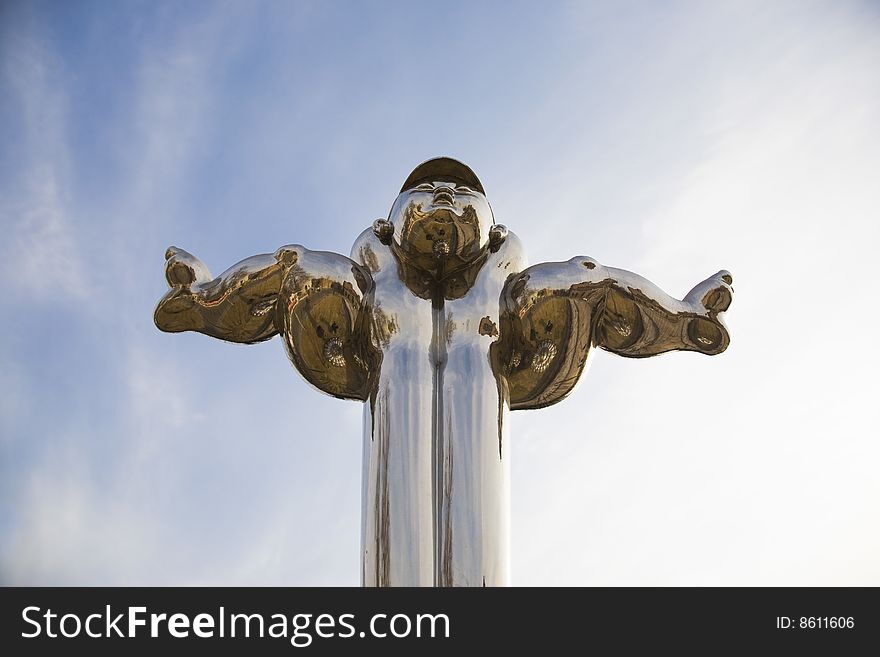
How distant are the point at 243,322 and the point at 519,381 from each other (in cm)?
76

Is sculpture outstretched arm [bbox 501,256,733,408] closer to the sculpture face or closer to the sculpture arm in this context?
the sculpture arm

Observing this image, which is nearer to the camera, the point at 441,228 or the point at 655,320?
the point at 441,228

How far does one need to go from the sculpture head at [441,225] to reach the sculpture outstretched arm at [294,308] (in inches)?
6.2

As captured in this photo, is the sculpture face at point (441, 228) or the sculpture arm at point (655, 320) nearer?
the sculpture face at point (441, 228)

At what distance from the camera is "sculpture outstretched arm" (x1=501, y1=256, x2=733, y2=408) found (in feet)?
11.0

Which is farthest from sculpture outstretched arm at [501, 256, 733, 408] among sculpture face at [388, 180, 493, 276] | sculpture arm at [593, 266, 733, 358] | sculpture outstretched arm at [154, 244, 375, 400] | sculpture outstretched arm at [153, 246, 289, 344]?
sculpture outstretched arm at [153, 246, 289, 344]

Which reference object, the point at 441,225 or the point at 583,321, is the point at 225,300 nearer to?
the point at 441,225

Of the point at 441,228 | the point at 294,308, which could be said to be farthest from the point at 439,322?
the point at 294,308

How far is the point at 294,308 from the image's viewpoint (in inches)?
130

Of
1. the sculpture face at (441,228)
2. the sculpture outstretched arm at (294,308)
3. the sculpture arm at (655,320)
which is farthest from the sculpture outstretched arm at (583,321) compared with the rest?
the sculpture outstretched arm at (294,308)

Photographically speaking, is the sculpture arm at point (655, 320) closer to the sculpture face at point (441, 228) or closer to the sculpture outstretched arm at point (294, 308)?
the sculpture face at point (441, 228)

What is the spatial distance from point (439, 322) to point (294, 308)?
0.39 m

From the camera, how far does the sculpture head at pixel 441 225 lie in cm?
327

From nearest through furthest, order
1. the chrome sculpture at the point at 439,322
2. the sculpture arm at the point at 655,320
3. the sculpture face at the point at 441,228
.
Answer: the chrome sculpture at the point at 439,322, the sculpture face at the point at 441,228, the sculpture arm at the point at 655,320
